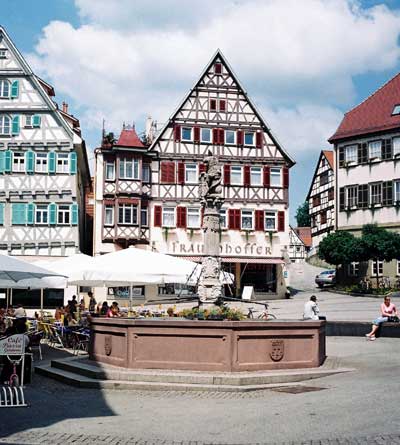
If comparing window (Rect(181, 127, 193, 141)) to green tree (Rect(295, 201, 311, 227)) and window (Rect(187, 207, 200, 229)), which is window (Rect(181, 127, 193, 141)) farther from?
green tree (Rect(295, 201, 311, 227))

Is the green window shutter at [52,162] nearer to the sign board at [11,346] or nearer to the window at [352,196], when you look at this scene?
the window at [352,196]

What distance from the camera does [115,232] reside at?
142 ft

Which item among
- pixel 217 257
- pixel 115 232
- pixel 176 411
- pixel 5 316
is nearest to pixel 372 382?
pixel 176 411

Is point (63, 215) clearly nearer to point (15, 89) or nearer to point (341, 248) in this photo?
point (15, 89)

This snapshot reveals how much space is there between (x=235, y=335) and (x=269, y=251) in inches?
1272

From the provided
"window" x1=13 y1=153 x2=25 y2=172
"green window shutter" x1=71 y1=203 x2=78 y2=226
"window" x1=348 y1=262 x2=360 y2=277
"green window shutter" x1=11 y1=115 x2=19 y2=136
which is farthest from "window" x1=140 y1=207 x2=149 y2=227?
"window" x1=348 y1=262 x2=360 y2=277

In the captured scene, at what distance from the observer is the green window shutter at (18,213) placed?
40938 mm

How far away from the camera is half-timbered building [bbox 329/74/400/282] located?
4781 cm

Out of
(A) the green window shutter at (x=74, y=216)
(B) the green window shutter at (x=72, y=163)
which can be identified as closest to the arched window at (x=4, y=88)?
(B) the green window shutter at (x=72, y=163)

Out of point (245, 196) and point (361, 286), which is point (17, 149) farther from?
point (361, 286)

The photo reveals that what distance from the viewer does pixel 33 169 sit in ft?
135

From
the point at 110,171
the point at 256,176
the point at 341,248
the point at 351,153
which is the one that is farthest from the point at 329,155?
the point at 110,171

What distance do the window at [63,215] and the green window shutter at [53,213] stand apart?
230 mm

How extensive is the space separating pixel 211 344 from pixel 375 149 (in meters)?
37.6
